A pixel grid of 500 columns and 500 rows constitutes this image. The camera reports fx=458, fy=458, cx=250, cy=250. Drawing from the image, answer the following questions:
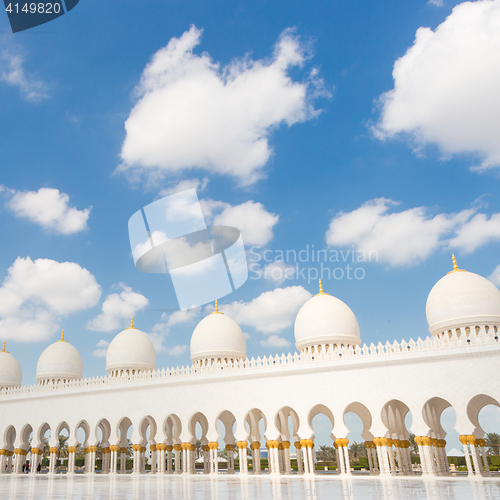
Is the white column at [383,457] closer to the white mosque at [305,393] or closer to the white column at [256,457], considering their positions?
the white mosque at [305,393]

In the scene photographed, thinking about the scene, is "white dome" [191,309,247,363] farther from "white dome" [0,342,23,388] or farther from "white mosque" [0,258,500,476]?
"white dome" [0,342,23,388]

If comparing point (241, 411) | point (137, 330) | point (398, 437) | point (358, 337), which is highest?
point (137, 330)

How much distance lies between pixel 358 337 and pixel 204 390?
8190mm

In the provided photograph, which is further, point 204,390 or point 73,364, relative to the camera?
point 73,364

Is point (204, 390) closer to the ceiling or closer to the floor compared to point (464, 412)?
closer to the ceiling

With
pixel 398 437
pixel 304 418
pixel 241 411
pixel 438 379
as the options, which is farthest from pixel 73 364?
pixel 438 379

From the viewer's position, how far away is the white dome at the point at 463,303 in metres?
20.1

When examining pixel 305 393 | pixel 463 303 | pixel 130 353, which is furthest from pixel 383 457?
pixel 130 353

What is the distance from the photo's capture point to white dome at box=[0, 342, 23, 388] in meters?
31.2

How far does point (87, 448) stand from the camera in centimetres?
2375

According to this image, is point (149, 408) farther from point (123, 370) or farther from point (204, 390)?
point (123, 370)

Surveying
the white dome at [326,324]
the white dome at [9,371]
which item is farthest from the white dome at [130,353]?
the white dome at [326,324]

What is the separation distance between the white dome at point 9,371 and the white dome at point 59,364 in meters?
2.59

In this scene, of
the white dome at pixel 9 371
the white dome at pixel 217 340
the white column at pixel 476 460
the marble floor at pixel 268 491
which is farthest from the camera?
the white dome at pixel 9 371
